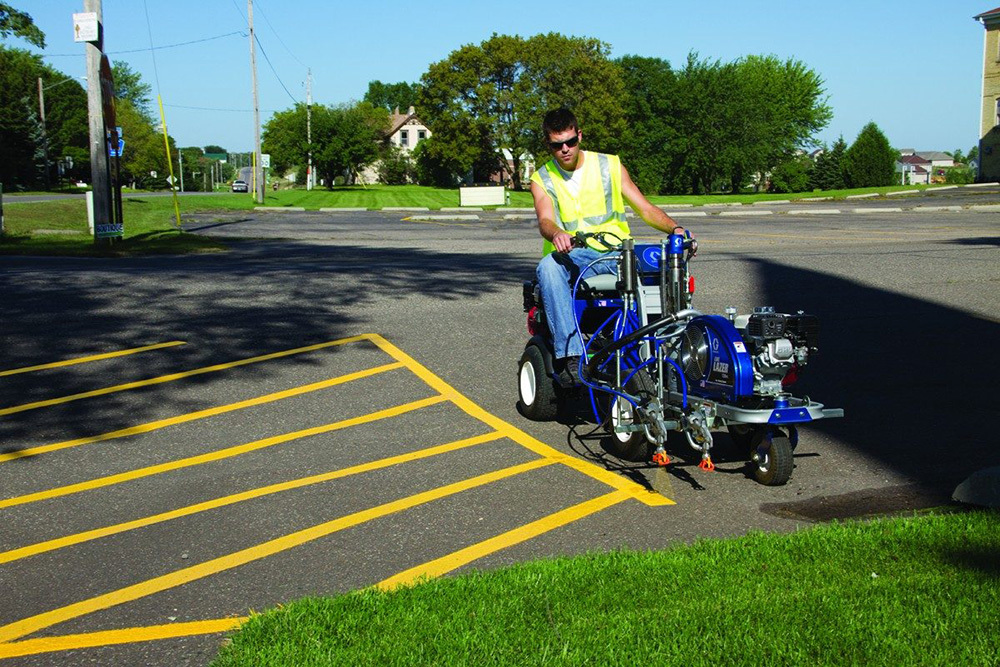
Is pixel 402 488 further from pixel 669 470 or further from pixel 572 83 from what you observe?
pixel 572 83

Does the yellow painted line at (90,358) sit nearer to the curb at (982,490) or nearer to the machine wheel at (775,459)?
the machine wheel at (775,459)

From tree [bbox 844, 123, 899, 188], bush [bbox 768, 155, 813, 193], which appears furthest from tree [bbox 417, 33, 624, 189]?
tree [bbox 844, 123, 899, 188]

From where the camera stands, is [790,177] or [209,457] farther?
[790,177]

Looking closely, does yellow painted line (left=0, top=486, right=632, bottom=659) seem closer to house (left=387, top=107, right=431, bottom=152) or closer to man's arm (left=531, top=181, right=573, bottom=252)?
man's arm (left=531, top=181, right=573, bottom=252)

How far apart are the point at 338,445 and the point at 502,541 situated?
221 cm

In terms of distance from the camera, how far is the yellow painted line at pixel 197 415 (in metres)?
6.91

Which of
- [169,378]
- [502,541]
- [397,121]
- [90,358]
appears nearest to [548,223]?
[502,541]

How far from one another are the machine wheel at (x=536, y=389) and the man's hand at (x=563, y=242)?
1162mm

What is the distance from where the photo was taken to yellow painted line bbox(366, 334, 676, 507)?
577 cm

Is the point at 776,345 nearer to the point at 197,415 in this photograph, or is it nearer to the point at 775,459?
the point at 775,459

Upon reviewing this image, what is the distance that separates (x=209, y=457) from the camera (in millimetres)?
6719

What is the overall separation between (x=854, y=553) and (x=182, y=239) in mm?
20864

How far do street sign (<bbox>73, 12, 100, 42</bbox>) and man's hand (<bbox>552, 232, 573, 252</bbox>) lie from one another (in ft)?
53.8

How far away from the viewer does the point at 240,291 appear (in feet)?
42.3
